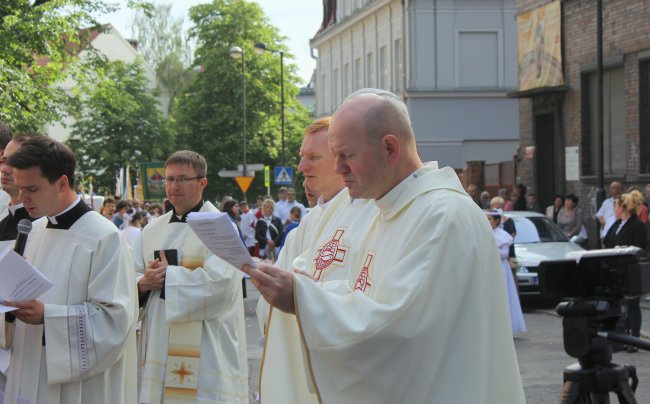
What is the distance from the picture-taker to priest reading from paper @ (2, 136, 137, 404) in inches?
201

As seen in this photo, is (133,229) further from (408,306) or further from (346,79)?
(346,79)

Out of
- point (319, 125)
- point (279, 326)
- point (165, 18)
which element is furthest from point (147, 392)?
point (165, 18)

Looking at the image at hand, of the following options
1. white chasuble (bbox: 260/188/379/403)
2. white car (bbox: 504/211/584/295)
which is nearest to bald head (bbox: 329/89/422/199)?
white chasuble (bbox: 260/188/379/403)

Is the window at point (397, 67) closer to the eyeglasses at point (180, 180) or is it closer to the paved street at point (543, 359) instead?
the paved street at point (543, 359)

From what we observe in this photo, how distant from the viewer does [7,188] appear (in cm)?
620

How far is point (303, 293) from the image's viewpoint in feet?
11.8

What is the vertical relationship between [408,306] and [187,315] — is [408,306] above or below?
above

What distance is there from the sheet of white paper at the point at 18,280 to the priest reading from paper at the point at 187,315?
190cm

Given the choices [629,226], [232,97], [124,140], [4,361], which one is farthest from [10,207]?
[124,140]

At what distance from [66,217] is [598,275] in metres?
2.52

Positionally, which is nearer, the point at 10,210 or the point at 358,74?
the point at 10,210

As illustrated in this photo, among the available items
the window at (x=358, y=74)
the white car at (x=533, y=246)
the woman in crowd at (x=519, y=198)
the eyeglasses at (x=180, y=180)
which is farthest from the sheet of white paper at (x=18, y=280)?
the window at (x=358, y=74)

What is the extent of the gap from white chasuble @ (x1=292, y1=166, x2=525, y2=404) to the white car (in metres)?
13.2

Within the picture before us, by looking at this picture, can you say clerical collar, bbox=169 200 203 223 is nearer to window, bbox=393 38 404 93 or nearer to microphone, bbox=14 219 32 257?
microphone, bbox=14 219 32 257
